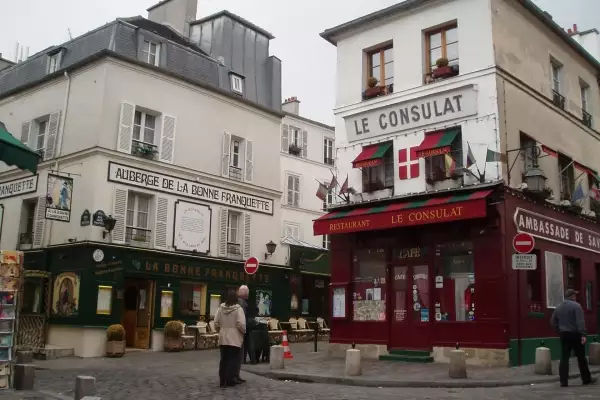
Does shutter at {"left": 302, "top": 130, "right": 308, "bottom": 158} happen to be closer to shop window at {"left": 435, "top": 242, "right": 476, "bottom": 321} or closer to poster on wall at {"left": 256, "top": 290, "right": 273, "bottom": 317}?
poster on wall at {"left": 256, "top": 290, "right": 273, "bottom": 317}

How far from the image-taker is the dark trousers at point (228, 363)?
407 inches

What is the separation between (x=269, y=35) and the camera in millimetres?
25578

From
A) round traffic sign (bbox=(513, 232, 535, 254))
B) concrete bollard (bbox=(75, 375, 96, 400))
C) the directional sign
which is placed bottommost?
concrete bollard (bbox=(75, 375, 96, 400))

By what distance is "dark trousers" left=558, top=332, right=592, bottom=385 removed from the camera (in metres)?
9.98

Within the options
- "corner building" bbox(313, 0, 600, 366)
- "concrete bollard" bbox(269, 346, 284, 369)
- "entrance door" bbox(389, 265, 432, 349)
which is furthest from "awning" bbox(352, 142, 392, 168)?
"concrete bollard" bbox(269, 346, 284, 369)

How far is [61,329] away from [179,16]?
1397 cm

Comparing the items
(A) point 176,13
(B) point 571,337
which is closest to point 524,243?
(B) point 571,337

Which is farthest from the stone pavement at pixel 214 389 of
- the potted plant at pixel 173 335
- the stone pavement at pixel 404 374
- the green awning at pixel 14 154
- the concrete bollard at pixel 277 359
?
the potted plant at pixel 173 335

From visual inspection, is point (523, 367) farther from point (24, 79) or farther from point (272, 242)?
point (24, 79)

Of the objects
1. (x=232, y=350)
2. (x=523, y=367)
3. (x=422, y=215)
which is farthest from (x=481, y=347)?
(x=232, y=350)

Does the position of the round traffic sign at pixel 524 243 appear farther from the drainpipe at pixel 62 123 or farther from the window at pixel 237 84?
the drainpipe at pixel 62 123

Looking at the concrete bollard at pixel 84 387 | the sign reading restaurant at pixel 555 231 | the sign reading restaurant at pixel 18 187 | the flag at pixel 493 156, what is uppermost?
the sign reading restaurant at pixel 18 187

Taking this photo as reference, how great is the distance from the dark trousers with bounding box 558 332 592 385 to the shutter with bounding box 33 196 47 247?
1557cm

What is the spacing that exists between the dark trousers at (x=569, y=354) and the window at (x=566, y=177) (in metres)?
7.15
